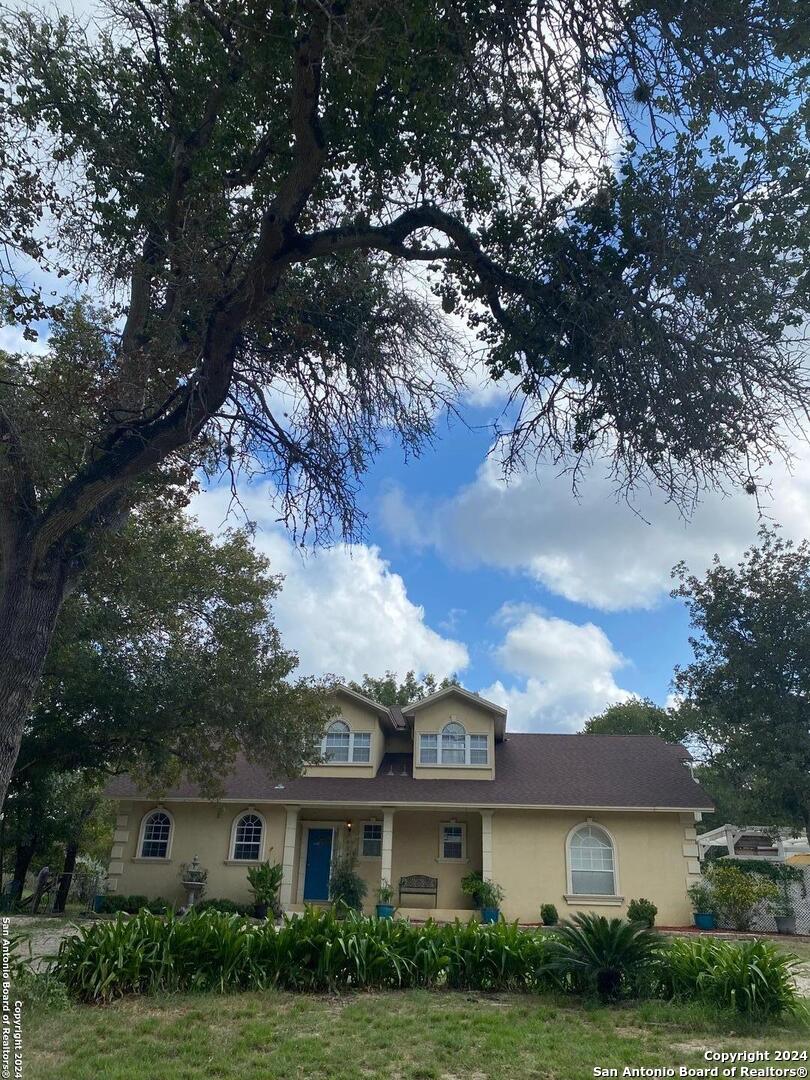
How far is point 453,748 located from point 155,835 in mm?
8507

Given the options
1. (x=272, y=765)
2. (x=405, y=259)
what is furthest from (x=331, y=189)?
(x=272, y=765)

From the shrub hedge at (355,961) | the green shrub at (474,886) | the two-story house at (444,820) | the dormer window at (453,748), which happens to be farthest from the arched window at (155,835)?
the shrub hedge at (355,961)

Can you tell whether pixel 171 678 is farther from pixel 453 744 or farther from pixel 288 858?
pixel 453 744

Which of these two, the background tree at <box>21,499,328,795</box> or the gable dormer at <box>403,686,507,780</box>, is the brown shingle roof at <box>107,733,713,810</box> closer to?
the gable dormer at <box>403,686,507,780</box>

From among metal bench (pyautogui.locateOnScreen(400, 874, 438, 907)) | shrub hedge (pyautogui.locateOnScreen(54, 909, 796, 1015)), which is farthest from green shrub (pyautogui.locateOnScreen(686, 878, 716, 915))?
shrub hedge (pyautogui.locateOnScreen(54, 909, 796, 1015))

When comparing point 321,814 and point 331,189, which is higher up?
point 331,189

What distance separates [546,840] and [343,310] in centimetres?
1584

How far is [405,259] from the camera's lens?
302 inches

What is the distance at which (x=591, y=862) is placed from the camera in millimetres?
19344

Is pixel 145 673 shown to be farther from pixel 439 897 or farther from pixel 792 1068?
pixel 792 1068

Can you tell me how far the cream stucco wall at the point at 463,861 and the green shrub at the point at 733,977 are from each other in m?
11.1

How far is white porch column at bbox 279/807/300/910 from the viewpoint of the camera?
19734 mm

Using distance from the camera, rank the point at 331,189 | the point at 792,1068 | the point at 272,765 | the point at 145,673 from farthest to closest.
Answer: the point at 272,765
the point at 145,673
the point at 331,189
the point at 792,1068

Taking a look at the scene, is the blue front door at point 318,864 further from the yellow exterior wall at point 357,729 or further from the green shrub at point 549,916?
the green shrub at point 549,916
